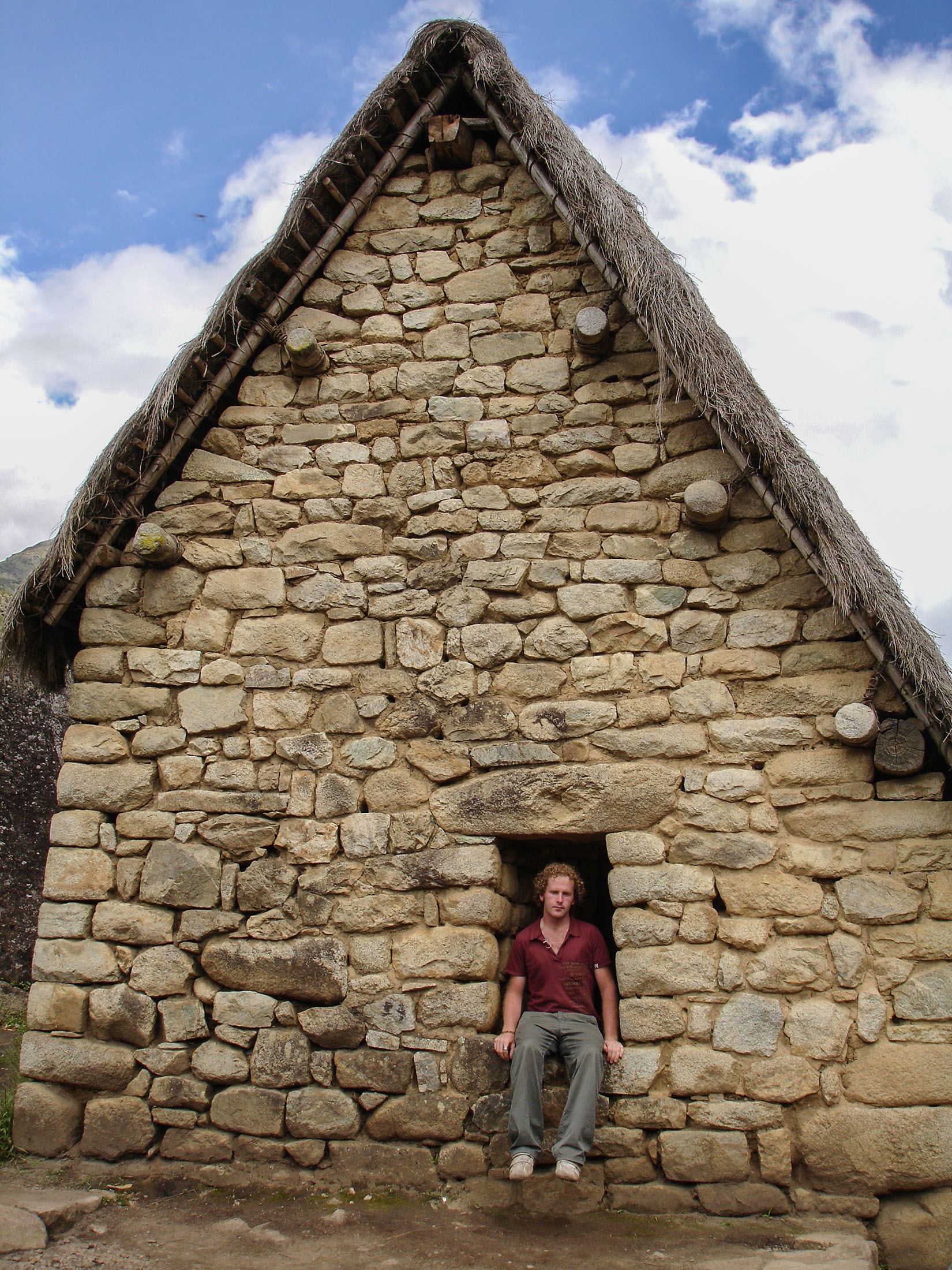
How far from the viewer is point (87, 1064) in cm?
420

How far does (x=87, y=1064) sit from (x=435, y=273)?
4.21m

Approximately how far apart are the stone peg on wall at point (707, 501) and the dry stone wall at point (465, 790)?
0.14m

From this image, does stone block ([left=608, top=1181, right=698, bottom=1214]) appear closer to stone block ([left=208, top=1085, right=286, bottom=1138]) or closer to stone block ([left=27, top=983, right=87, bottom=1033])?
stone block ([left=208, top=1085, right=286, bottom=1138])

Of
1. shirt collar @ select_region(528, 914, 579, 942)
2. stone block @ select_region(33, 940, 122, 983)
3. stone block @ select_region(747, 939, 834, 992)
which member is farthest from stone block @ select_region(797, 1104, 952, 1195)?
stone block @ select_region(33, 940, 122, 983)

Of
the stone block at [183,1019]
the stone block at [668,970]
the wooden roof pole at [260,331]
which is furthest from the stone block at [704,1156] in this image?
the wooden roof pole at [260,331]

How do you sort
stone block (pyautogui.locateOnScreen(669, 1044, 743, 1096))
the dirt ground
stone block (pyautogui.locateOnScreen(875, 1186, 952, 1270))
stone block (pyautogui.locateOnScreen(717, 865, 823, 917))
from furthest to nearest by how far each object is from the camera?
stone block (pyautogui.locateOnScreen(717, 865, 823, 917)) → stone block (pyautogui.locateOnScreen(669, 1044, 743, 1096)) → stone block (pyautogui.locateOnScreen(875, 1186, 952, 1270)) → the dirt ground

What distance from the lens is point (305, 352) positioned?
15.4 feet

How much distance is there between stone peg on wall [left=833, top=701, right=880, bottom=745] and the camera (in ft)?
12.4

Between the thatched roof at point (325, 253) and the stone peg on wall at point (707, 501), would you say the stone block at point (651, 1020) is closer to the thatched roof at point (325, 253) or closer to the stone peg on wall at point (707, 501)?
the thatched roof at point (325, 253)

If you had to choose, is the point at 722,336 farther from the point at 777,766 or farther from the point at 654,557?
the point at 777,766

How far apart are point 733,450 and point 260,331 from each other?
Result: 2.49 meters

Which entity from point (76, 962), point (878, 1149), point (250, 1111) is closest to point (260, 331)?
point (76, 962)

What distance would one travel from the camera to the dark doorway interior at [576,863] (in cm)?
440

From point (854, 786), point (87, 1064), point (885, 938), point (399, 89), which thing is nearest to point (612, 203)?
point (399, 89)
